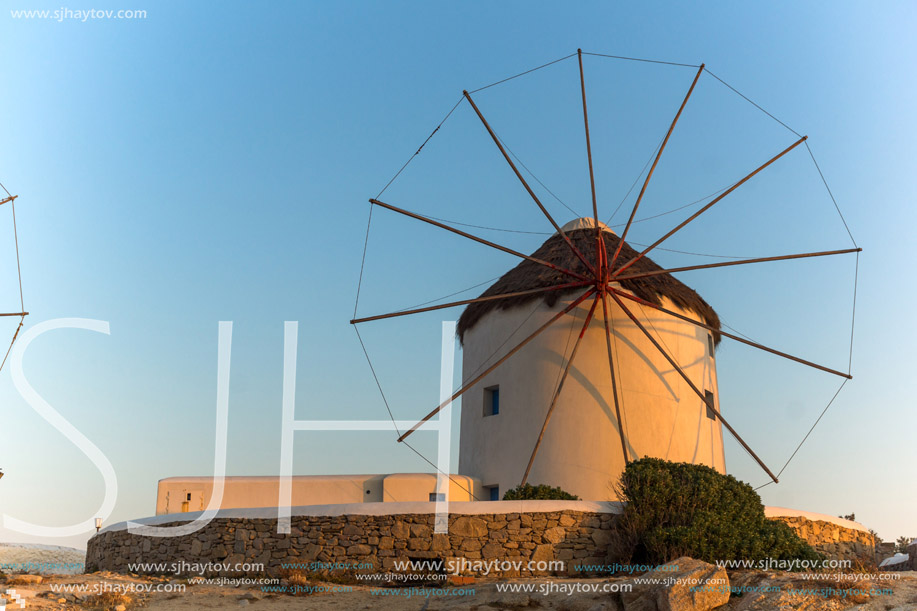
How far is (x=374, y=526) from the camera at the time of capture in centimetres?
1242

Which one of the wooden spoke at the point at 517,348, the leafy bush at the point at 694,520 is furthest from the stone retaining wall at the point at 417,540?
the wooden spoke at the point at 517,348

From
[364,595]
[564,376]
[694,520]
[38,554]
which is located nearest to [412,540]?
[364,595]

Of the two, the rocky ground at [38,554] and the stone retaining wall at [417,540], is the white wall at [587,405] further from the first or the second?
the rocky ground at [38,554]

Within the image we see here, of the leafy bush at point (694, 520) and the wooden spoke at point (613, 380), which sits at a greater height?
the wooden spoke at point (613, 380)

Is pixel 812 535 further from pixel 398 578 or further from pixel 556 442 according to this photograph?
pixel 398 578

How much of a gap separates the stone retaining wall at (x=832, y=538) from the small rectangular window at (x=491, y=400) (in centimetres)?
597

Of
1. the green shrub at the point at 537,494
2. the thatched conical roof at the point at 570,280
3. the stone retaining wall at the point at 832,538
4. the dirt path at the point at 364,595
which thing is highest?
the thatched conical roof at the point at 570,280

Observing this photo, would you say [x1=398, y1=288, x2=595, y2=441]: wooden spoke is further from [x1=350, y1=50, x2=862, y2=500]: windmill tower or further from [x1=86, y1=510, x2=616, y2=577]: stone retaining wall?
[x1=86, y1=510, x2=616, y2=577]: stone retaining wall

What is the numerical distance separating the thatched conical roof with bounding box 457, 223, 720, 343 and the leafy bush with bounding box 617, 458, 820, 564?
469cm

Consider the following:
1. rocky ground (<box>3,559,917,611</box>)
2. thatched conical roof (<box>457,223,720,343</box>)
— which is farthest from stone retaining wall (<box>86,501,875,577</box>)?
thatched conical roof (<box>457,223,720,343</box>)

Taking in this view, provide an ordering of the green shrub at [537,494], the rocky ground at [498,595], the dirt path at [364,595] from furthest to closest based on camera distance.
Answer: the green shrub at [537,494]
the dirt path at [364,595]
the rocky ground at [498,595]

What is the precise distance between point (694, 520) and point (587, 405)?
452cm

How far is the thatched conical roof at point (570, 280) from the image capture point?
55.7 ft

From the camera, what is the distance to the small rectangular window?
17.5m
